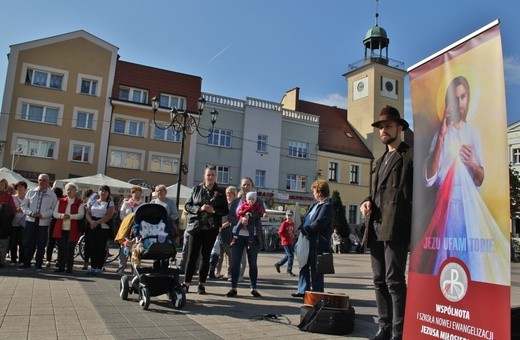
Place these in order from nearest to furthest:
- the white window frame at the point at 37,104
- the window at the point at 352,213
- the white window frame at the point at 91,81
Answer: the white window frame at the point at 37,104
the white window frame at the point at 91,81
the window at the point at 352,213

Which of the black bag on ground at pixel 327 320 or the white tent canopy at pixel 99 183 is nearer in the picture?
the black bag on ground at pixel 327 320

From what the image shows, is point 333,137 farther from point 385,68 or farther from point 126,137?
point 126,137

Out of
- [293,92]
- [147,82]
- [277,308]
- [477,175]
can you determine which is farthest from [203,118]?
[477,175]

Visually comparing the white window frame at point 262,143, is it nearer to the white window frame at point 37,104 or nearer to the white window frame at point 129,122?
the white window frame at point 129,122

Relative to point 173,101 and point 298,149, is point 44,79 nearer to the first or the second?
point 173,101

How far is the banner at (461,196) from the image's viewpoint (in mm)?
2225

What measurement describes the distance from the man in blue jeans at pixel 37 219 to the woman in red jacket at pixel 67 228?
0.84 ft

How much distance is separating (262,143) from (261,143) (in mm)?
107

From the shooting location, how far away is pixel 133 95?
113 feet

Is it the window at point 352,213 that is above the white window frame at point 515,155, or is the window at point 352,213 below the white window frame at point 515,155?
below

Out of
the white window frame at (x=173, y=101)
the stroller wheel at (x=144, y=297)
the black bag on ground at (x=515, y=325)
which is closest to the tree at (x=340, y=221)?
the white window frame at (x=173, y=101)

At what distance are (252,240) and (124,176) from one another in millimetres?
27143

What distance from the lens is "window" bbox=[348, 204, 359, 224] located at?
1663 inches

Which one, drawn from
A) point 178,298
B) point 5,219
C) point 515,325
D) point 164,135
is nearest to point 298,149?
point 164,135
